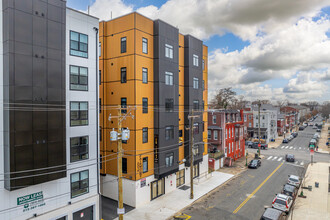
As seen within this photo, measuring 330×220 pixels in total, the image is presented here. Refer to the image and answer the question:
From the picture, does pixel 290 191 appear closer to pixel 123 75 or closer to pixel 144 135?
pixel 144 135

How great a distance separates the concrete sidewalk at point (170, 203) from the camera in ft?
60.8

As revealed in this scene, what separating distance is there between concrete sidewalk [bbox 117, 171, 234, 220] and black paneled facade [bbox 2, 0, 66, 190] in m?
8.11

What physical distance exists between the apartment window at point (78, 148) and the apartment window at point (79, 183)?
1217mm

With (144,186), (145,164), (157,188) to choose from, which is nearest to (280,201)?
(157,188)

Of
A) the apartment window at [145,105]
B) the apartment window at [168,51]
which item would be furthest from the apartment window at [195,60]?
the apartment window at [145,105]

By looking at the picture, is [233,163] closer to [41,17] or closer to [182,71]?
[182,71]

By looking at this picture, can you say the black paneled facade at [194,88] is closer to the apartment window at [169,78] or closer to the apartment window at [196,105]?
the apartment window at [196,105]

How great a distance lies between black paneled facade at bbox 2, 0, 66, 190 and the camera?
40.6 feet

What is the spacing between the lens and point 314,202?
21.9 metres

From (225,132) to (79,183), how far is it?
89.0 ft

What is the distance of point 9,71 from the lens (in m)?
12.3

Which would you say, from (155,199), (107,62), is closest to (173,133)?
(155,199)

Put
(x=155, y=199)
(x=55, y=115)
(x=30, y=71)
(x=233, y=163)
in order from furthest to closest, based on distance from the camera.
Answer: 1. (x=233, y=163)
2. (x=155, y=199)
3. (x=55, y=115)
4. (x=30, y=71)

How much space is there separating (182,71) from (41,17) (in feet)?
54.5
